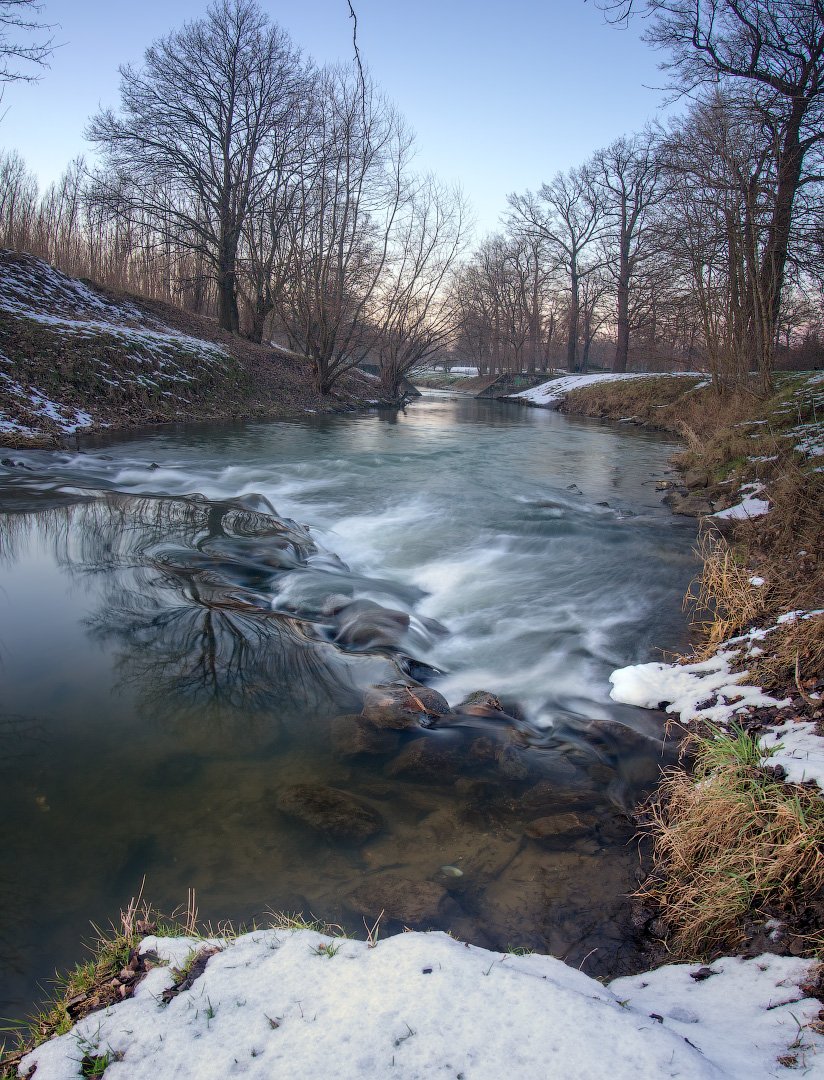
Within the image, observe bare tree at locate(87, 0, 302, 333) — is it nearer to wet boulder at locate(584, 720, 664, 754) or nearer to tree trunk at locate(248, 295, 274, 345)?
tree trunk at locate(248, 295, 274, 345)

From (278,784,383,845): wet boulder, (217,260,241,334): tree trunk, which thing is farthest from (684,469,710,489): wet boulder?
(217,260,241,334): tree trunk

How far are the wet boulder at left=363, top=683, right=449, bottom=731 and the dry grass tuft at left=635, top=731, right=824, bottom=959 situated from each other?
4.86ft

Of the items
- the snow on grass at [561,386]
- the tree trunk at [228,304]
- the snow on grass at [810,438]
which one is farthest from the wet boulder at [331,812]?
the snow on grass at [561,386]

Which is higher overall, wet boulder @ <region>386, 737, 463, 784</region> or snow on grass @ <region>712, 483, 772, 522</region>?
snow on grass @ <region>712, 483, 772, 522</region>

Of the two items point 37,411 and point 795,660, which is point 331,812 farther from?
point 37,411

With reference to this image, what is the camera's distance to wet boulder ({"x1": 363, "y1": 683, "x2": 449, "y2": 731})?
3900 mm

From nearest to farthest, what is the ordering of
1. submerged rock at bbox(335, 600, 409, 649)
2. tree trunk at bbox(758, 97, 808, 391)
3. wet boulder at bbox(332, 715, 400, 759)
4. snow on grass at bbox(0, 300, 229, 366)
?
wet boulder at bbox(332, 715, 400, 759) < submerged rock at bbox(335, 600, 409, 649) < tree trunk at bbox(758, 97, 808, 391) < snow on grass at bbox(0, 300, 229, 366)

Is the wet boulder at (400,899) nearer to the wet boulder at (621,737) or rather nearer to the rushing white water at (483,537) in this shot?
the wet boulder at (621,737)

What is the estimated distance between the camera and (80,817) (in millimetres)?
2908

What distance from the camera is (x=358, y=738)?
375 cm

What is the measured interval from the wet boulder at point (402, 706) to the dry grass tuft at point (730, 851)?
1.48 metres

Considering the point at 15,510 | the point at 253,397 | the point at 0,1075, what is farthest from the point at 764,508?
the point at 253,397

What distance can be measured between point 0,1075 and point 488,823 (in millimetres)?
2115

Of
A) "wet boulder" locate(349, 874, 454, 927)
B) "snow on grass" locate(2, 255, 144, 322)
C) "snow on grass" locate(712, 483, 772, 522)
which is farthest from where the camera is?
"snow on grass" locate(2, 255, 144, 322)
